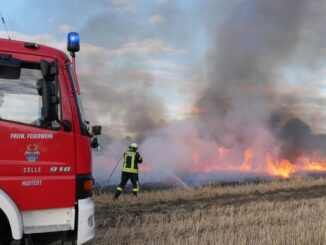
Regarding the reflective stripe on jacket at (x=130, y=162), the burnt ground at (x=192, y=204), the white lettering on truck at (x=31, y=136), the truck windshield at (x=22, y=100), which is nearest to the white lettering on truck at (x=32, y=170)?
the white lettering on truck at (x=31, y=136)

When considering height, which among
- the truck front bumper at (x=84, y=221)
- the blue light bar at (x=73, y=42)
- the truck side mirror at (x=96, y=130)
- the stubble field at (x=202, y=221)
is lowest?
the stubble field at (x=202, y=221)

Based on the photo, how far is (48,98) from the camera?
4.77 meters

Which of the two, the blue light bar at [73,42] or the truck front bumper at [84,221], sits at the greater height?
the blue light bar at [73,42]

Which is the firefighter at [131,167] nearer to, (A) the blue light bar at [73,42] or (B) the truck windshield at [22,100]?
(A) the blue light bar at [73,42]

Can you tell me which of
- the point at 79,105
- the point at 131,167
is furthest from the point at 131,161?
the point at 79,105

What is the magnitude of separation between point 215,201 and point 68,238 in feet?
29.3

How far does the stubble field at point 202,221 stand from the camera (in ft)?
24.7

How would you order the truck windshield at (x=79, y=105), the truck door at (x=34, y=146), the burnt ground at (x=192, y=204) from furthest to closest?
the burnt ground at (x=192, y=204)
the truck windshield at (x=79, y=105)
the truck door at (x=34, y=146)

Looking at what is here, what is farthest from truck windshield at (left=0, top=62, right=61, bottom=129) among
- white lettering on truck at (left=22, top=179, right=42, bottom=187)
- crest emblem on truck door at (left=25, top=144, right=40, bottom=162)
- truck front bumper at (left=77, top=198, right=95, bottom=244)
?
truck front bumper at (left=77, top=198, right=95, bottom=244)

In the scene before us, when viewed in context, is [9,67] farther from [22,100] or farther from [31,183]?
[31,183]

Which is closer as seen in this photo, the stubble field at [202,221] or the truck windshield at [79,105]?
the truck windshield at [79,105]

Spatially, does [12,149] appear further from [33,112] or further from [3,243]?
[3,243]

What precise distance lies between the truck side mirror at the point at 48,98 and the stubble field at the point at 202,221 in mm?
3079

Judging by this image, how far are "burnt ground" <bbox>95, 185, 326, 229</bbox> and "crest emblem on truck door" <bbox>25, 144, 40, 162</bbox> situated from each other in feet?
14.4
